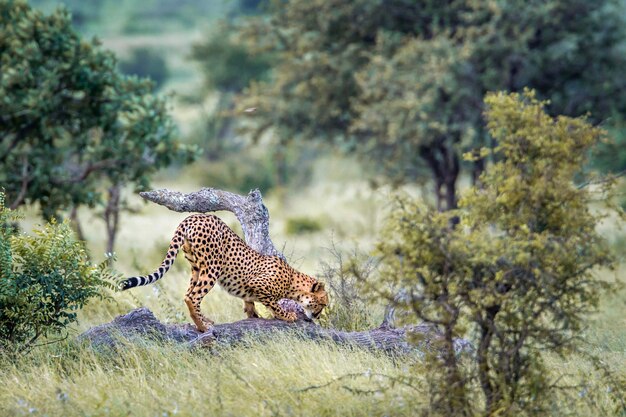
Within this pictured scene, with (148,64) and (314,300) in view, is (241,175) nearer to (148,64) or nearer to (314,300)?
(148,64)

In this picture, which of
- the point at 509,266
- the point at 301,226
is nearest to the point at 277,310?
the point at 509,266

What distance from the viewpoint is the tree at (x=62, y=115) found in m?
13.3

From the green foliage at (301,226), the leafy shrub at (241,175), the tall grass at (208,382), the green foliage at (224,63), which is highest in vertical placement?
the green foliage at (224,63)

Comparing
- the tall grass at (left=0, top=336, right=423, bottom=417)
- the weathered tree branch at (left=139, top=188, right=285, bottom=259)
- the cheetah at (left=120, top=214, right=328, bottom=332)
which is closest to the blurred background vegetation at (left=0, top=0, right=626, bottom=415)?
the tall grass at (left=0, top=336, right=423, bottom=417)

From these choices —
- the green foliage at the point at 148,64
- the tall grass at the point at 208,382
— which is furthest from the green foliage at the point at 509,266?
the green foliage at the point at 148,64

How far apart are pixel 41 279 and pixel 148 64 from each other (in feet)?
163

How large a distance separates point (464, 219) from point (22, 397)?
11.6ft

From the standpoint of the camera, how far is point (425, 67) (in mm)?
18328

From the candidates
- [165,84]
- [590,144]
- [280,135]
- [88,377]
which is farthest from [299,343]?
[165,84]

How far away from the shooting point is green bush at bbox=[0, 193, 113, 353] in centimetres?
802

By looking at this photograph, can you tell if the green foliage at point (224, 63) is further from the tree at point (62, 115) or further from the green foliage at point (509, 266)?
the green foliage at point (509, 266)

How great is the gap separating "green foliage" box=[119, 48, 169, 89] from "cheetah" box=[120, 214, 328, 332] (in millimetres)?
48007

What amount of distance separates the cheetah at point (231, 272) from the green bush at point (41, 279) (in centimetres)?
72

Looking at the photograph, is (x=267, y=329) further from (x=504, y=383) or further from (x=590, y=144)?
(x=590, y=144)
